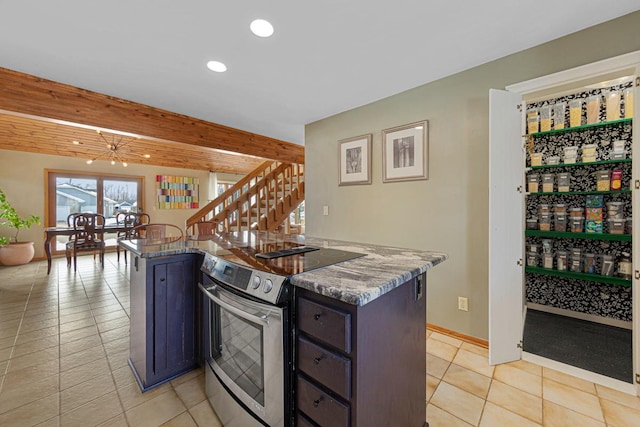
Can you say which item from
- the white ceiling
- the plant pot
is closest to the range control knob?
the white ceiling

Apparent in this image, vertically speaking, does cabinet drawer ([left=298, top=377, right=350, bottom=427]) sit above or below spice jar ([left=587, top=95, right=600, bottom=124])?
below

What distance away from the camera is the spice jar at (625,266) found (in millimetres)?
2279

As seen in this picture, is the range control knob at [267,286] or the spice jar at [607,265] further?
the spice jar at [607,265]

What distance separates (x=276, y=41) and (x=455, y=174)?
5.96 ft

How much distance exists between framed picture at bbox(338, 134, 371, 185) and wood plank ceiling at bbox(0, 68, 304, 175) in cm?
190

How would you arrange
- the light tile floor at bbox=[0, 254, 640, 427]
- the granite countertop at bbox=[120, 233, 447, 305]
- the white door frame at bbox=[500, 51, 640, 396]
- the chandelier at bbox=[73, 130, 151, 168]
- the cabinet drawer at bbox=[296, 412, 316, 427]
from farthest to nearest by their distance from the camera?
1. the chandelier at bbox=[73, 130, 151, 168]
2. the white door frame at bbox=[500, 51, 640, 396]
3. the light tile floor at bbox=[0, 254, 640, 427]
4. the cabinet drawer at bbox=[296, 412, 316, 427]
5. the granite countertop at bbox=[120, 233, 447, 305]

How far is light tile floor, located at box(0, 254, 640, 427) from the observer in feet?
4.78

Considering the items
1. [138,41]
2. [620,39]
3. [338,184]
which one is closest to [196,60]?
[138,41]

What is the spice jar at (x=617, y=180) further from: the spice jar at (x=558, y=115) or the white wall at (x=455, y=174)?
the white wall at (x=455, y=174)

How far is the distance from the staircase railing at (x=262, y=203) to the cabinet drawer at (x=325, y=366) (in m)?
4.18

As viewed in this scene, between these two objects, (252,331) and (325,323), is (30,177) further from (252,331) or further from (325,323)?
(325,323)

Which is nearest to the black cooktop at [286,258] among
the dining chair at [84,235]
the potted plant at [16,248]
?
the dining chair at [84,235]

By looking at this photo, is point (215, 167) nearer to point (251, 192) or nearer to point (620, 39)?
point (251, 192)

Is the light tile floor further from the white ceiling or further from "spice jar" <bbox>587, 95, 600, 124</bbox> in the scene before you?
the white ceiling
